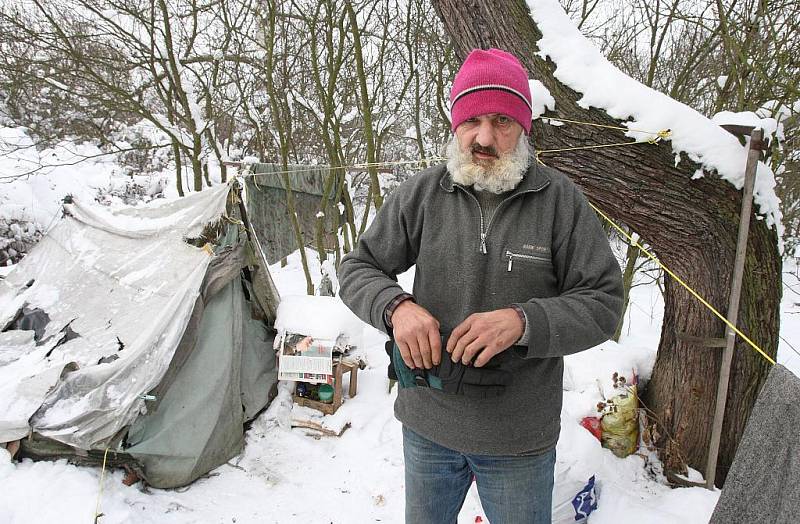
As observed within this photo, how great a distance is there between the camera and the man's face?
46.7 inches

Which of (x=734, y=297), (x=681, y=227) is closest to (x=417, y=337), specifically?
(x=681, y=227)

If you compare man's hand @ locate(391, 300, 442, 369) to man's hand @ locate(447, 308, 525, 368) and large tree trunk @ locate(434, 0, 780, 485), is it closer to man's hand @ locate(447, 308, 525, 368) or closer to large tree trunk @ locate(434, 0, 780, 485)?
man's hand @ locate(447, 308, 525, 368)

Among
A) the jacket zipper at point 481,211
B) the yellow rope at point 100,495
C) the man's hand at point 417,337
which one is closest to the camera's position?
the man's hand at point 417,337

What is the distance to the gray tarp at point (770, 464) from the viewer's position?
0.91m

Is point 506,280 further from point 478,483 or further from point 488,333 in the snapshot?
point 478,483

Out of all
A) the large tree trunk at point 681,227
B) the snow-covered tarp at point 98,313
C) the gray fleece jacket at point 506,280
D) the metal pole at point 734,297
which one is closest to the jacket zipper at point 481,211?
the gray fleece jacket at point 506,280

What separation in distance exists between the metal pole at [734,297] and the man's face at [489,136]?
1.37 m

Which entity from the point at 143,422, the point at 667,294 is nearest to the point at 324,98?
the point at 143,422

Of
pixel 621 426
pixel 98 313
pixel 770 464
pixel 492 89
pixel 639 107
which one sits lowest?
pixel 621 426

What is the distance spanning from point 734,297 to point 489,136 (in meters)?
1.67

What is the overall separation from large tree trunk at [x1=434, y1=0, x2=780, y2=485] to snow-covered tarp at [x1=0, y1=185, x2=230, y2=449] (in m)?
2.56

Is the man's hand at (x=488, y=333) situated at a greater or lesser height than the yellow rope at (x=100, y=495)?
greater

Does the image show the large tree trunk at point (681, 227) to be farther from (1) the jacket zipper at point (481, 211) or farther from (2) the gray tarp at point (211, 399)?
(2) the gray tarp at point (211, 399)

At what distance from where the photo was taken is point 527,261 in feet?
3.73
